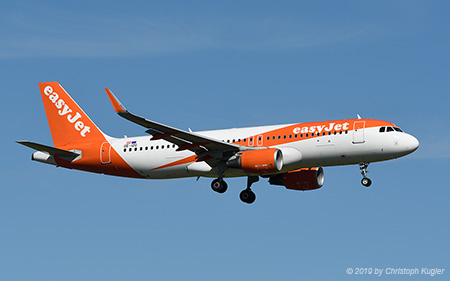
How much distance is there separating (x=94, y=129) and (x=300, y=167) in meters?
15.2

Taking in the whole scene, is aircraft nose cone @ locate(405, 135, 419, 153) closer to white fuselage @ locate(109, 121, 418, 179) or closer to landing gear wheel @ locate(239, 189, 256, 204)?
white fuselage @ locate(109, 121, 418, 179)

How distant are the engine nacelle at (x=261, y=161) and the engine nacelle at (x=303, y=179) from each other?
4.98 metres

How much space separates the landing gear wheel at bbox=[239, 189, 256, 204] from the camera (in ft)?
171

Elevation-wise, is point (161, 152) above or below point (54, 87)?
below

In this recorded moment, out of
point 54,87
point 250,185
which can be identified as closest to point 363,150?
point 250,185

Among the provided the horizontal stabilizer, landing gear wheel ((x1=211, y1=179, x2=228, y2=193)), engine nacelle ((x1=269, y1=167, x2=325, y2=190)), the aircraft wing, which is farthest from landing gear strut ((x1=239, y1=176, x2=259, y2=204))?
the horizontal stabilizer

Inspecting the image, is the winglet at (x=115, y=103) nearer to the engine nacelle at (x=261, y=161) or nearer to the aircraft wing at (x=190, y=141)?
the aircraft wing at (x=190, y=141)

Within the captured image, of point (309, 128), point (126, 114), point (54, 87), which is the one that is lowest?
point (126, 114)

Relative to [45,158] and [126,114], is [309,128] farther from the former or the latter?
[45,158]

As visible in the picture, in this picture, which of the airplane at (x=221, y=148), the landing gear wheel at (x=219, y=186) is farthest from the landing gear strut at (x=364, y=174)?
the landing gear wheel at (x=219, y=186)

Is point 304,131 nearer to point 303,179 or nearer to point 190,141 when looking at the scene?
point 303,179

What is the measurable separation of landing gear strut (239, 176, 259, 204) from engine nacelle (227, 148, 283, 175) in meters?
4.68

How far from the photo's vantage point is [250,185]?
5262 cm

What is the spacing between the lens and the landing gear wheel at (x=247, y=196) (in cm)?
5225
